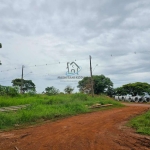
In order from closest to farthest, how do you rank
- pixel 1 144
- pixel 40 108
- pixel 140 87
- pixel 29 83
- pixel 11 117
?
pixel 1 144, pixel 11 117, pixel 40 108, pixel 140 87, pixel 29 83

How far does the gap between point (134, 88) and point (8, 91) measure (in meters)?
26.0

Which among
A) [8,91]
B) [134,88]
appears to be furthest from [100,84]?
[8,91]

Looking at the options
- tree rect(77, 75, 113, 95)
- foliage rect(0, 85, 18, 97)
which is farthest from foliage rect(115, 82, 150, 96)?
foliage rect(0, 85, 18, 97)

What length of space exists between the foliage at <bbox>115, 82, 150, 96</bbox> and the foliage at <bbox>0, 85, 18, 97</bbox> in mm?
25078

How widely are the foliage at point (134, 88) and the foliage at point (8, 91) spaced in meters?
25.1

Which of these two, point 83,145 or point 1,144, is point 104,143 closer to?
point 83,145

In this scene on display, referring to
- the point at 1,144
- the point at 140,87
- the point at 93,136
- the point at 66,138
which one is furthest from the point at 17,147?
the point at 140,87

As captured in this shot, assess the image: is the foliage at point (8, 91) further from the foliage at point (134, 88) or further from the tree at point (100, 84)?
the foliage at point (134, 88)

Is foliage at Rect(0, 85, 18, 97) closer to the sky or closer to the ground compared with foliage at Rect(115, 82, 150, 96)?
closer to the ground

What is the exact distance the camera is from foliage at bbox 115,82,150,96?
38.9 m

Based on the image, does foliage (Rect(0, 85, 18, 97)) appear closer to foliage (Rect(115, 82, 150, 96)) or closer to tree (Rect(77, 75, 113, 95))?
tree (Rect(77, 75, 113, 95))

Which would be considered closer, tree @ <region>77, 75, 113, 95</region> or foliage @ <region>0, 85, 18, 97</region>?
foliage @ <region>0, 85, 18, 97</region>

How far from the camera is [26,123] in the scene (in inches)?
420

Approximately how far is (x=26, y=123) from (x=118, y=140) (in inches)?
221
